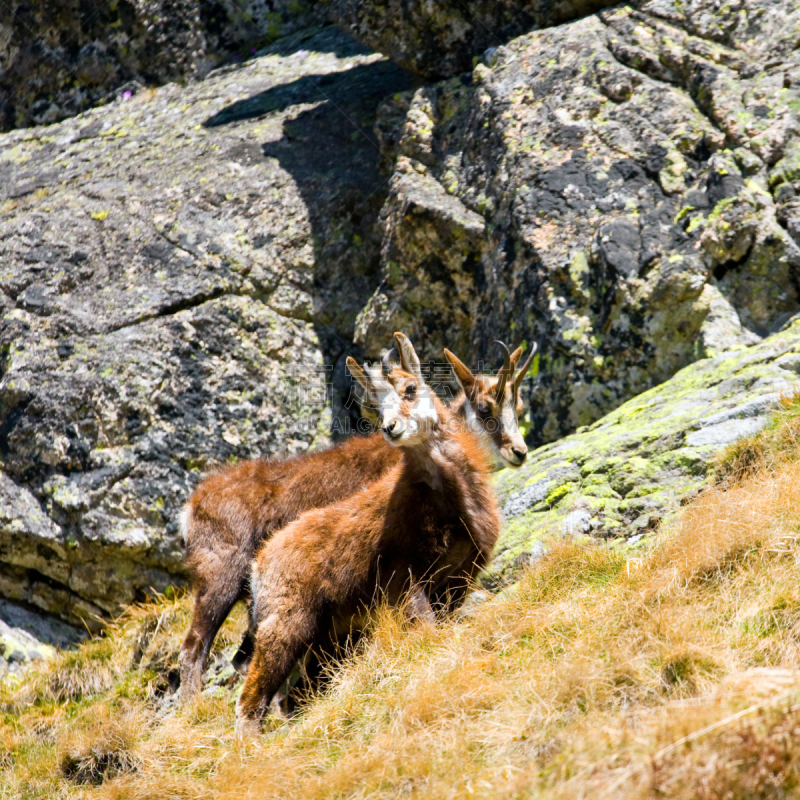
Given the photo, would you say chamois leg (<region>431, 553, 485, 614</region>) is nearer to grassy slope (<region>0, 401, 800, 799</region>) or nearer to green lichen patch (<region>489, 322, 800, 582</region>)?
grassy slope (<region>0, 401, 800, 799</region>)

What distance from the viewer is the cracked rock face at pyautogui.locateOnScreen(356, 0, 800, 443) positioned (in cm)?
793

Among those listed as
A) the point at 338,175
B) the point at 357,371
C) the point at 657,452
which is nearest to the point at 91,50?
the point at 338,175

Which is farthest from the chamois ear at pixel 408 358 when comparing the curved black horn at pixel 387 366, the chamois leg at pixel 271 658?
the chamois leg at pixel 271 658

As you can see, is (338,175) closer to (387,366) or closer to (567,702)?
(387,366)

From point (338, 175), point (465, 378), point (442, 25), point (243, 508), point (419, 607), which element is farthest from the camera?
point (338, 175)

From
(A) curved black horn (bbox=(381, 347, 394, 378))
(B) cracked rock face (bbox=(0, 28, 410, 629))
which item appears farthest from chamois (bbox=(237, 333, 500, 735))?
(B) cracked rock face (bbox=(0, 28, 410, 629))

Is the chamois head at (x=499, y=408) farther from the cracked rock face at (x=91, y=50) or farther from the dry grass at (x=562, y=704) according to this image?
the cracked rock face at (x=91, y=50)

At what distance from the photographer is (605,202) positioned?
872 cm

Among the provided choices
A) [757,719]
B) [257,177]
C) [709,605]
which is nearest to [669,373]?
[709,605]

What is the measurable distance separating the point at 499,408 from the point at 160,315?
436cm

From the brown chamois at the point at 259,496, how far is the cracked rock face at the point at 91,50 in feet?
29.6

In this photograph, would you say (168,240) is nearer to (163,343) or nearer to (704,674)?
(163,343)

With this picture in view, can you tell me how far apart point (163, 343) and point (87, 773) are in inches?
201

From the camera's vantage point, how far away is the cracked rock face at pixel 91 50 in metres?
13.2
